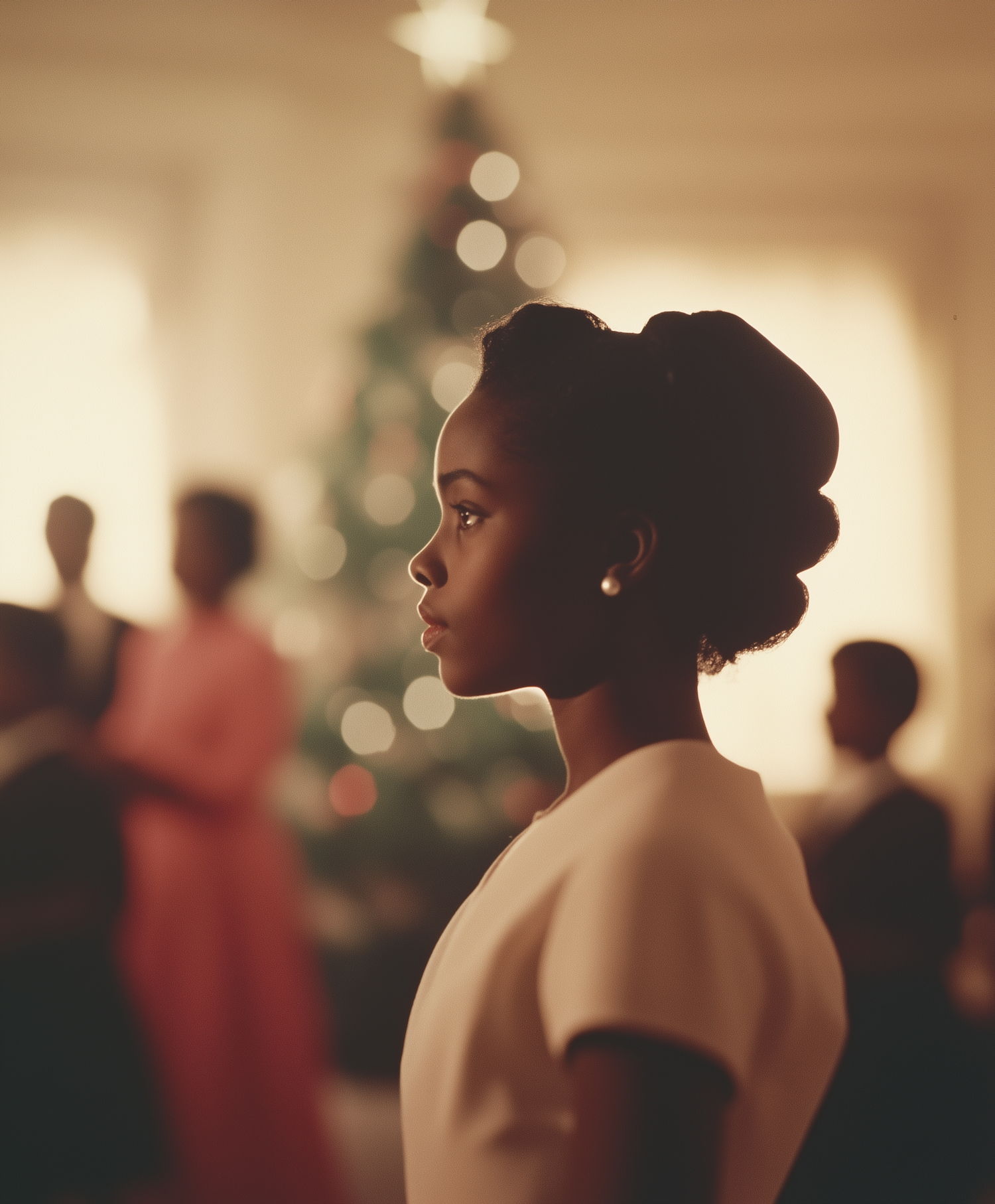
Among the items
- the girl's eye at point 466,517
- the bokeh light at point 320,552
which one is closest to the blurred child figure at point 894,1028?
the girl's eye at point 466,517

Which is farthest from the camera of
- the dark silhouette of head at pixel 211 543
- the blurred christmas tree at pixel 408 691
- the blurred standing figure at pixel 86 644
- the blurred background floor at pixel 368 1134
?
the blurred christmas tree at pixel 408 691

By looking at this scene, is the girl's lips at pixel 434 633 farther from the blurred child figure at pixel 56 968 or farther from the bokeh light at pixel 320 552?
the bokeh light at pixel 320 552

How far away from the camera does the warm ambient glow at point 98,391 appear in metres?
4.25

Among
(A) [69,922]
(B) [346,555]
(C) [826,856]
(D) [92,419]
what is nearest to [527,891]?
(C) [826,856]

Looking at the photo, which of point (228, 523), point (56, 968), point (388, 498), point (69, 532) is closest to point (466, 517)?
point (69, 532)

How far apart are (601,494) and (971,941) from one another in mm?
2362

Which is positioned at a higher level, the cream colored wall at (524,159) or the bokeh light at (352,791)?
the cream colored wall at (524,159)

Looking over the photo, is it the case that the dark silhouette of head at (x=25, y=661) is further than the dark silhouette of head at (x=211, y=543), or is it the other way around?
the dark silhouette of head at (x=211, y=543)

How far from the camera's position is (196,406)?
4953 mm

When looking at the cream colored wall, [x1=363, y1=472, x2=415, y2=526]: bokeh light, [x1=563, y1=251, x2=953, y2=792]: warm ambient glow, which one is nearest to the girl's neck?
[x1=363, y1=472, x2=415, y2=526]: bokeh light

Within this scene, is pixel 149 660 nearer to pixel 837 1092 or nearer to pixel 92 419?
pixel 837 1092

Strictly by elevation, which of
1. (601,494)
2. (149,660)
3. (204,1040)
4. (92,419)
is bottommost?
(204,1040)

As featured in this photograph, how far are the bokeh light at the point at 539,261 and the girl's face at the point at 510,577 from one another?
3087mm

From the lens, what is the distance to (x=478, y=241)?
368cm
